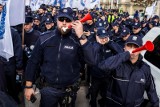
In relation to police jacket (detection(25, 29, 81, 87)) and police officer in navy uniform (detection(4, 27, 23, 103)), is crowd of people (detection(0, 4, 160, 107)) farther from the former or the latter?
police officer in navy uniform (detection(4, 27, 23, 103))

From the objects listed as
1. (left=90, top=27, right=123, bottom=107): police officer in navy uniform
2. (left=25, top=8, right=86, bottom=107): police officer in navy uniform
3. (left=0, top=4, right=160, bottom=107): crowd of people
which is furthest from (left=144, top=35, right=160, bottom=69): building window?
(left=25, top=8, right=86, bottom=107): police officer in navy uniform

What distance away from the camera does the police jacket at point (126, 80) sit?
3619mm

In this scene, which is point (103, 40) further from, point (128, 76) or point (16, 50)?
point (128, 76)

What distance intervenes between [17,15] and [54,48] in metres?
2.21

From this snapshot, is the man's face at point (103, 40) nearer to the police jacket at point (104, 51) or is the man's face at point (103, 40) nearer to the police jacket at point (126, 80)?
the police jacket at point (104, 51)

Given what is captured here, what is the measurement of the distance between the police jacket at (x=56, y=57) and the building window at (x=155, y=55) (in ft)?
4.27

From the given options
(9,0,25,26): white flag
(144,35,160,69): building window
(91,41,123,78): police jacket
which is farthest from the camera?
(9,0,25,26): white flag

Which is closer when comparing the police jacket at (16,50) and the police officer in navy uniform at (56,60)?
the police officer in navy uniform at (56,60)

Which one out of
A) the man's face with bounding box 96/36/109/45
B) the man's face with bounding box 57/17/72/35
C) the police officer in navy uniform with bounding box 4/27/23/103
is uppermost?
the man's face with bounding box 57/17/72/35

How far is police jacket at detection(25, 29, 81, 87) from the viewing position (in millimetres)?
3918

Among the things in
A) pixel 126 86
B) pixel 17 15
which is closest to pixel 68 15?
pixel 126 86

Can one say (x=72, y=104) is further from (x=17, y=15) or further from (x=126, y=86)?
(x=17, y=15)

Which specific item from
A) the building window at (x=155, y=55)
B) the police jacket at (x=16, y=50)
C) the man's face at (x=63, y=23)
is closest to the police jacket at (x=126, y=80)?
the man's face at (x=63, y=23)

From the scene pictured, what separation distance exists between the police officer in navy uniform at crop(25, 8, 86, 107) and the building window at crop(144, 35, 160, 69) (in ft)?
4.20
